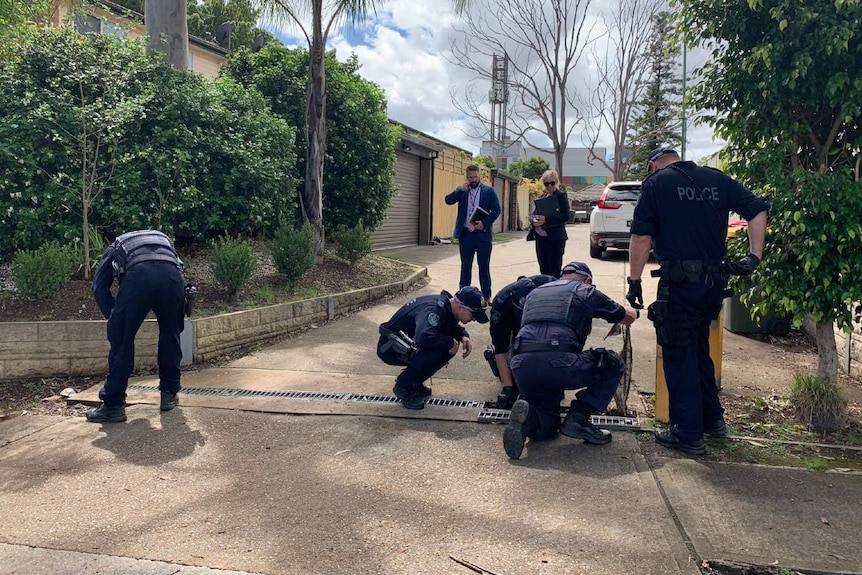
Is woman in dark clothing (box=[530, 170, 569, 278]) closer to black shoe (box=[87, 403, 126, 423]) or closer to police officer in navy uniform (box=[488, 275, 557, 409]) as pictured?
police officer in navy uniform (box=[488, 275, 557, 409])

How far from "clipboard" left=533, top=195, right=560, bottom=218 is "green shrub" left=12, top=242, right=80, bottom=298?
481 cm

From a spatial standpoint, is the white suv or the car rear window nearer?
the white suv

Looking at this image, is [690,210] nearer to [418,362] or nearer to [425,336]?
[425,336]

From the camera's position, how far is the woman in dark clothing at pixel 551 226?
7.09m

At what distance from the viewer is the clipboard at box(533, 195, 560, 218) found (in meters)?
7.10

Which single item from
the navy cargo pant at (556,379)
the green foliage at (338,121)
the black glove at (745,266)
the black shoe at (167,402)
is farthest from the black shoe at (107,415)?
the green foliage at (338,121)

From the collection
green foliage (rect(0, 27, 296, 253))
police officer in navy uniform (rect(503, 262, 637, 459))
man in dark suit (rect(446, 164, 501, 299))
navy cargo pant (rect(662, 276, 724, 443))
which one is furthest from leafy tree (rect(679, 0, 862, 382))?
green foliage (rect(0, 27, 296, 253))

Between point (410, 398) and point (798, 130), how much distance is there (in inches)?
131

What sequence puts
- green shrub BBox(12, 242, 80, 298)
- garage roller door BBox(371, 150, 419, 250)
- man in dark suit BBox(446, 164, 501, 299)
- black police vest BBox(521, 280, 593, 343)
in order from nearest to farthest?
Result: black police vest BBox(521, 280, 593, 343), green shrub BBox(12, 242, 80, 298), man in dark suit BBox(446, 164, 501, 299), garage roller door BBox(371, 150, 419, 250)

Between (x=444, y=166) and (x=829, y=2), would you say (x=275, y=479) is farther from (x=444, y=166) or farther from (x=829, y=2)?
(x=444, y=166)

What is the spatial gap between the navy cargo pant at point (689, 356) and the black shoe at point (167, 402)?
3.63 m

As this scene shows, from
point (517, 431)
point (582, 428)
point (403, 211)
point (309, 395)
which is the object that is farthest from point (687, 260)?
point (403, 211)

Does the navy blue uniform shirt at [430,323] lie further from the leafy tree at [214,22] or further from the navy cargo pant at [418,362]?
the leafy tree at [214,22]

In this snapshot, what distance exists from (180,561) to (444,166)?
17.4 m
